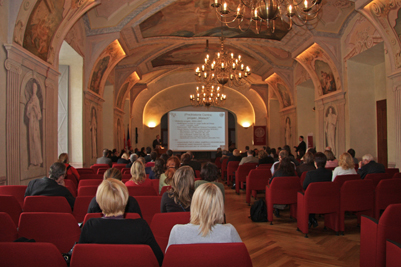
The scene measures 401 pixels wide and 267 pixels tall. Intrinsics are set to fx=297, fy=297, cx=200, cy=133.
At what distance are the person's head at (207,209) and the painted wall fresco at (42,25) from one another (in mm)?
5820

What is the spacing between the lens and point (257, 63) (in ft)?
52.1

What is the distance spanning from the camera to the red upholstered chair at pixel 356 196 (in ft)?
14.1

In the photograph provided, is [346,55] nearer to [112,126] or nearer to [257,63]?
[257,63]

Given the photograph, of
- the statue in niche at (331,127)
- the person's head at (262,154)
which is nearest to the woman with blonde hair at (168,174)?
the person's head at (262,154)

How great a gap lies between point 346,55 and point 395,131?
355cm

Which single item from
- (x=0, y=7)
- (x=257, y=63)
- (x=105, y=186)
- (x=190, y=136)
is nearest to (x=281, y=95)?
(x=257, y=63)

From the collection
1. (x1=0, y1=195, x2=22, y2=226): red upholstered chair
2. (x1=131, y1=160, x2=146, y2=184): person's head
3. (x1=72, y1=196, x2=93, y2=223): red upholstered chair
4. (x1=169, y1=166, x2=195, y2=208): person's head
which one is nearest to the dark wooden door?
(x1=131, y1=160, x2=146, y2=184): person's head

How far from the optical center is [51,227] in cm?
251

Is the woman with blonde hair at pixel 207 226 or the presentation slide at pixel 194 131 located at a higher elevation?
the presentation slide at pixel 194 131

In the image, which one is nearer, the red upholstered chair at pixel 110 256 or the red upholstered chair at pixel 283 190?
the red upholstered chair at pixel 110 256

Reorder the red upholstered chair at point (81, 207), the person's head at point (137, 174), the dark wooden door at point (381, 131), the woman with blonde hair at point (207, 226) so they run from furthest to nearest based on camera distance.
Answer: the dark wooden door at point (381, 131), the person's head at point (137, 174), the red upholstered chair at point (81, 207), the woman with blonde hair at point (207, 226)

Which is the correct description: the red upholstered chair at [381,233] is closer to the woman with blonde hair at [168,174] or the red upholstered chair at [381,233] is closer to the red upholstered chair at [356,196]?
the red upholstered chair at [356,196]

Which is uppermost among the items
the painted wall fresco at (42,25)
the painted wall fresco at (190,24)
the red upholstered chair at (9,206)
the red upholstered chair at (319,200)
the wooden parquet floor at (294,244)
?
the painted wall fresco at (190,24)

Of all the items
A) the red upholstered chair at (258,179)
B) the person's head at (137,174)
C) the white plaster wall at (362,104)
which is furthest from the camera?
the white plaster wall at (362,104)
